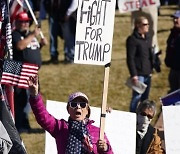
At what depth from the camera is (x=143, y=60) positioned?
37.1ft

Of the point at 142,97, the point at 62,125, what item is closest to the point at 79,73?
the point at 142,97

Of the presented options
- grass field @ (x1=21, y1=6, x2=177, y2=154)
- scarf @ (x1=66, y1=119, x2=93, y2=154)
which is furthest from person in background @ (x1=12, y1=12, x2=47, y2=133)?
scarf @ (x1=66, y1=119, x2=93, y2=154)

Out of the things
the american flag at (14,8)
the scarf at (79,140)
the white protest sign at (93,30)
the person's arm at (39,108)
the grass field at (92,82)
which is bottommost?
the grass field at (92,82)

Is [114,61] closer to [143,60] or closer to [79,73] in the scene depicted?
[79,73]

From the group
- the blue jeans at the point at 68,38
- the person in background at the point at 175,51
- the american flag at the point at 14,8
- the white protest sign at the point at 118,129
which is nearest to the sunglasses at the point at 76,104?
the white protest sign at the point at 118,129

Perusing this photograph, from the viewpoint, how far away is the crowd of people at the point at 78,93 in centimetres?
702

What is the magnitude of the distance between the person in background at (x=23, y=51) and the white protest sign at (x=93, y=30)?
3.73 m

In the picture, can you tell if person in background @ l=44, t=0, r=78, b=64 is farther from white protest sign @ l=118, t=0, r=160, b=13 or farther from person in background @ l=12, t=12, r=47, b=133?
person in background @ l=12, t=12, r=47, b=133

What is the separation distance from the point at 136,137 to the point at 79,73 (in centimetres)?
623

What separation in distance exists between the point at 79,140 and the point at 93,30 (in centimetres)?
103

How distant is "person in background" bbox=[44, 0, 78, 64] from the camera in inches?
582

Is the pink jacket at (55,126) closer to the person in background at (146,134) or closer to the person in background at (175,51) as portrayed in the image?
the person in background at (146,134)

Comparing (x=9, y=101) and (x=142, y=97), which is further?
(x=142, y=97)

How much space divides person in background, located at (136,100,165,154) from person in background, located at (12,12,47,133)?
2.81 metres
